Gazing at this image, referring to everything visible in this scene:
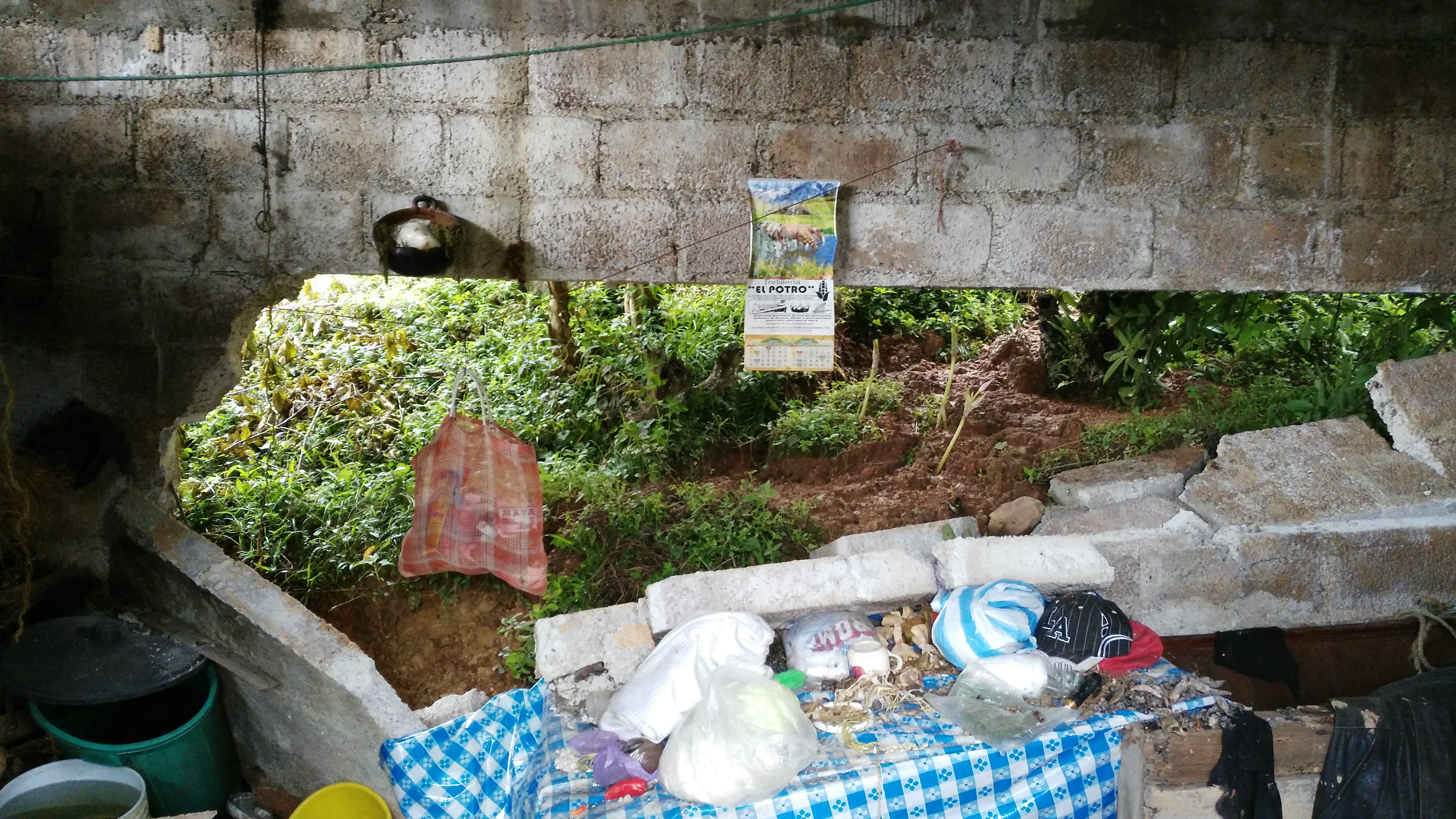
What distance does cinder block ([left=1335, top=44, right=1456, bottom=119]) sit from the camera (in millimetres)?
3484

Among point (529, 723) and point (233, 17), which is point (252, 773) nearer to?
point (529, 723)

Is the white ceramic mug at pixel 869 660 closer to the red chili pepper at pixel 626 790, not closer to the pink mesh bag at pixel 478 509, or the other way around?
the red chili pepper at pixel 626 790

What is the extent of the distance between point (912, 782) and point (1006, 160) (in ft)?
7.19

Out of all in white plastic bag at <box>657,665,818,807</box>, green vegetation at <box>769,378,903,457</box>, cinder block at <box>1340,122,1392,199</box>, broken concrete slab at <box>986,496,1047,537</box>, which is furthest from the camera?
green vegetation at <box>769,378,903,457</box>

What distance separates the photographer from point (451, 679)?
376 cm

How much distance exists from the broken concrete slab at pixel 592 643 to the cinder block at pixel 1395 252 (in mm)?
2892

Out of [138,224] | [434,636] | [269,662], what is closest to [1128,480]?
[434,636]

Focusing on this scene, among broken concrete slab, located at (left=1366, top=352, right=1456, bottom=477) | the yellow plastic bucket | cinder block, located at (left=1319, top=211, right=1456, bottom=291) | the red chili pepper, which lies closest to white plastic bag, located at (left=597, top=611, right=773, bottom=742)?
the red chili pepper

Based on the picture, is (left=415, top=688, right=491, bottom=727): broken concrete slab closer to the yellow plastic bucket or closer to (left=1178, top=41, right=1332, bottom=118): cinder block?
the yellow plastic bucket

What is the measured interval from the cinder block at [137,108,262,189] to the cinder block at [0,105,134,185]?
8 centimetres

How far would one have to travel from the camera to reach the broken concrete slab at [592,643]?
3.31 metres

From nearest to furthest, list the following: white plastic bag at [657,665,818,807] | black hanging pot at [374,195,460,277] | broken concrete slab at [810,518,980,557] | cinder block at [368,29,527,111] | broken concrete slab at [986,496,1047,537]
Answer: white plastic bag at [657,665,818,807] < black hanging pot at [374,195,460,277] < cinder block at [368,29,527,111] < broken concrete slab at [810,518,980,557] < broken concrete slab at [986,496,1047,537]

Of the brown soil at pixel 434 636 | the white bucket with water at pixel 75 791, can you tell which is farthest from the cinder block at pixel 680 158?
the white bucket with water at pixel 75 791

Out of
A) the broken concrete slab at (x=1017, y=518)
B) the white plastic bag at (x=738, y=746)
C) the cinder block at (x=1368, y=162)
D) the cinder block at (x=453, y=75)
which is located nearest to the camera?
the white plastic bag at (x=738, y=746)
